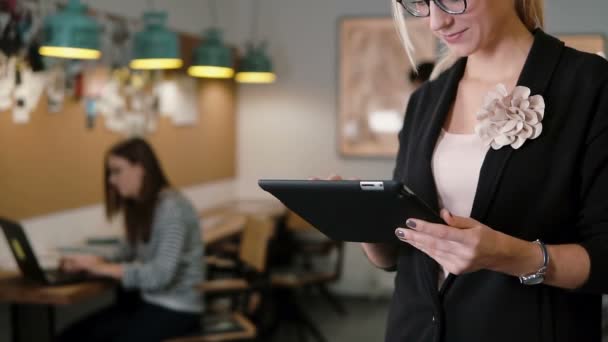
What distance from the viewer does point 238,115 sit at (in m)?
6.16

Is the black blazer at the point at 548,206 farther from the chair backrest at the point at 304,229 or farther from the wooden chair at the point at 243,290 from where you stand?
the chair backrest at the point at 304,229

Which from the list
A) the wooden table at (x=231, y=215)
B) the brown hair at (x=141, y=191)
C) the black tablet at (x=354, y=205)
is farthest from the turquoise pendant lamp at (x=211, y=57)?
the black tablet at (x=354, y=205)

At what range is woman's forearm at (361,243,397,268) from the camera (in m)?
1.32

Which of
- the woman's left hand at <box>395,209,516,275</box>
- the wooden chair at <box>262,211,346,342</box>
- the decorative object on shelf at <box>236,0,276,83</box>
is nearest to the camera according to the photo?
the woman's left hand at <box>395,209,516,275</box>

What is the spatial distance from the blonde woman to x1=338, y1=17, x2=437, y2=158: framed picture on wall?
448cm

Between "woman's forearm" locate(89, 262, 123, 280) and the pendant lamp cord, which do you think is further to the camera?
the pendant lamp cord

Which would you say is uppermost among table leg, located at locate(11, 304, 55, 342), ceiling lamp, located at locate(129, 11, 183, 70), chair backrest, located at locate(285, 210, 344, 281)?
ceiling lamp, located at locate(129, 11, 183, 70)

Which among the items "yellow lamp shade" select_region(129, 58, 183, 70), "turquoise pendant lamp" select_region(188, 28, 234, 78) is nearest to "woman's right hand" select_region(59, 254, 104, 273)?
"yellow lamp shade" select_region(129, 58, 183, 70)

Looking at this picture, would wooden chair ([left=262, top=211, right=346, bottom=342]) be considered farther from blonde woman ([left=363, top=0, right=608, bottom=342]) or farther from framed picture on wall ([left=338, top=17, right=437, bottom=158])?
blonde woman ([left=363, top=0, right=608, bottom=342])

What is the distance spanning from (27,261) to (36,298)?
0.49ft

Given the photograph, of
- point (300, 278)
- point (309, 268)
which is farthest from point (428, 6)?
point (309, 268)

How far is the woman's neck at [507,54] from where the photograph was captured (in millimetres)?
1189

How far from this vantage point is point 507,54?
3.93ft

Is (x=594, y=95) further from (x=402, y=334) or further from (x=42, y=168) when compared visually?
(x=42, y=168)
